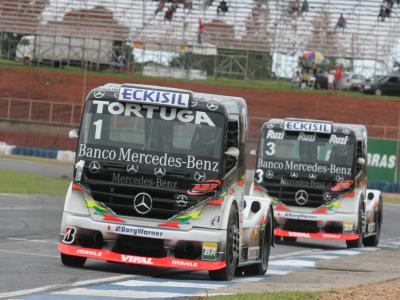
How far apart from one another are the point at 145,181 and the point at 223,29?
58788mm

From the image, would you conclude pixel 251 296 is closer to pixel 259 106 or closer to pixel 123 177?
pixel 123 177

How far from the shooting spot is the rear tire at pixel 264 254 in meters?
15.5

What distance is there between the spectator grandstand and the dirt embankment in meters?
3.49

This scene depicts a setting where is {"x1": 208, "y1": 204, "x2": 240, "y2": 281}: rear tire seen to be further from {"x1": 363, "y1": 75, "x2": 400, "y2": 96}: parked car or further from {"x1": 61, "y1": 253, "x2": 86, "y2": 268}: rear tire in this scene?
{"x1": 363, "y1": 75, "x2": 400, "y2": 96}: parked car

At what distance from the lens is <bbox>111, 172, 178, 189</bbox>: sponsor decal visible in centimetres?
1341

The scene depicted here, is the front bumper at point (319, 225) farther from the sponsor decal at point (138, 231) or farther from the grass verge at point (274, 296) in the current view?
→ the grass verge at point (274, 296)

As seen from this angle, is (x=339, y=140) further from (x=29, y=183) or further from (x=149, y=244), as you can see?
(x=29, y=183)

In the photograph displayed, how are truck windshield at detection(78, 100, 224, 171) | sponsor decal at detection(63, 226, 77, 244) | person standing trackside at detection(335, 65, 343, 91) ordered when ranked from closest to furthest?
sponsor decal at detection(63, 226, 77, 244), truck windshield at detection(78, 100, 224, 171), person standing trackside at detection(335, 65, 343, 91)

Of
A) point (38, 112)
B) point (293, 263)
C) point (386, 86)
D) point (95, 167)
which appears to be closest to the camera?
point (95, 167)

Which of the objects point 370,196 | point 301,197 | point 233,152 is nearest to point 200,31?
point 370,196

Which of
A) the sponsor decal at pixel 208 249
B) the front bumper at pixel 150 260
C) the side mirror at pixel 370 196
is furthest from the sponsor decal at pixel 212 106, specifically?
the side mirror at pixel 370 196

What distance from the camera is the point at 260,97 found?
66.2 meters

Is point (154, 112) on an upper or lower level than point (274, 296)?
upper

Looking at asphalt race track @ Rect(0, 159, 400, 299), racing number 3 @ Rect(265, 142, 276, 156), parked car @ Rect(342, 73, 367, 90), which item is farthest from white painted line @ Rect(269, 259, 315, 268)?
parked car @ Rect(342, 73, 367, 90)
